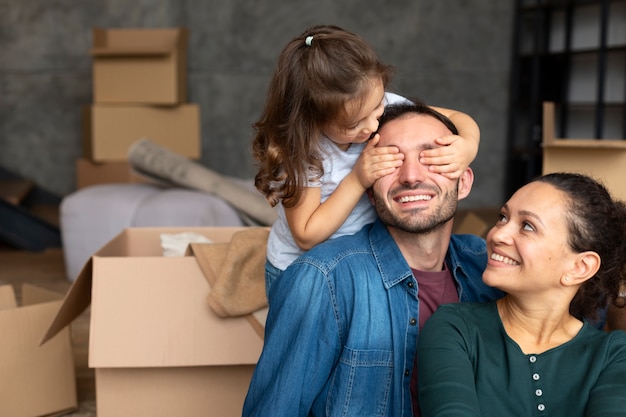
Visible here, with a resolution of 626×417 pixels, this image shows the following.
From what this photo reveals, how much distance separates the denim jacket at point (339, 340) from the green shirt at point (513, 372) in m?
0.16

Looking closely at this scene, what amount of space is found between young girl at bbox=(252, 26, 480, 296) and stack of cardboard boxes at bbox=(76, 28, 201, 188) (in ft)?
11.6

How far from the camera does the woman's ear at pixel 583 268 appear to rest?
1.48m

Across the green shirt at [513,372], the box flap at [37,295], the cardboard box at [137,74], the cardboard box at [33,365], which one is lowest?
the cardboard box at [33,365]

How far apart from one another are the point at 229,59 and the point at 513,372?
Answer: 596cm

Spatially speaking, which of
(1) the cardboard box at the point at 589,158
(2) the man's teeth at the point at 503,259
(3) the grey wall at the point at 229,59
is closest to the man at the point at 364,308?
(2) the man's teeth at the point at 503,259

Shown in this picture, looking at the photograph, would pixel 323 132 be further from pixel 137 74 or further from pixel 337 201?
pixel 137 74

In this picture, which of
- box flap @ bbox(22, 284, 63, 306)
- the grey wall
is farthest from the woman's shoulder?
the grey wall

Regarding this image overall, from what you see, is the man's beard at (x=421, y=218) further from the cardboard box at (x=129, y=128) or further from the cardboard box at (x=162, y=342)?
the cardboard box at (x=129, y=128)

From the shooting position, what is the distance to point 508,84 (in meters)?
7.71

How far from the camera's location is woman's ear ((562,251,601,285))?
148 centimetres

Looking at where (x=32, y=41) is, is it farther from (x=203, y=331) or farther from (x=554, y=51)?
(x=203, y=331)

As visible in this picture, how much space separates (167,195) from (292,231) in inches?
95.2

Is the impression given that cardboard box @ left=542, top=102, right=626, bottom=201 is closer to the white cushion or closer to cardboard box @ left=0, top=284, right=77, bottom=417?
cardboard box @ left=0, top=284, right=77, bottom=417

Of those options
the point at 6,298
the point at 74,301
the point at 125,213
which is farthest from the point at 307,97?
the point at 125,213
